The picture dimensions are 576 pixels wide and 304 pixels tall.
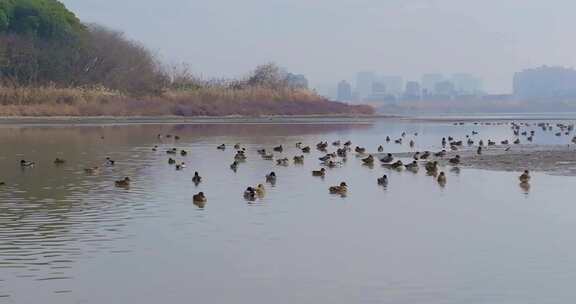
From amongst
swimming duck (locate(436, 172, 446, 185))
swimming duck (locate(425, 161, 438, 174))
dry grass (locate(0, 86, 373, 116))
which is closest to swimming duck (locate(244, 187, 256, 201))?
swimming duck (locate(436, 172, 446, 185))

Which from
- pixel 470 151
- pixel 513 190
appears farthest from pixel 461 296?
pixel 470 151

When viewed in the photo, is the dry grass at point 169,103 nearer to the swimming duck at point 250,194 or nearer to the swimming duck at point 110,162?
the swimming duck at point 110,162

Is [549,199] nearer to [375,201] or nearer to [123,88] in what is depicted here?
[375,201]

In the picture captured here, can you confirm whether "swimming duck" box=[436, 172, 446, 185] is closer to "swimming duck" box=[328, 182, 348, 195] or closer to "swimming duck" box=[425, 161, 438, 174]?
"swimming duck" box=[425, 161, 438, 174]

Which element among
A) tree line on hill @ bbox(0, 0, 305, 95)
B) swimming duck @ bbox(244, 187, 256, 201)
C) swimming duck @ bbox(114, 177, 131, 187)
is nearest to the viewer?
swimming duck @ bbox(244, 187, 256, 201)

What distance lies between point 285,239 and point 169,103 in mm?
64669

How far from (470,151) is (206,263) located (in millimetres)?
26728

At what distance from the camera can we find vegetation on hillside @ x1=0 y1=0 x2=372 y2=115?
72500 millimetres

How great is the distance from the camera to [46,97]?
71125 millimetres

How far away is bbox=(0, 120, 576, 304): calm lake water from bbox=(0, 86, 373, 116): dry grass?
42.0 meters

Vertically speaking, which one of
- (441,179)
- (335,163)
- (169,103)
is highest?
(169,103)

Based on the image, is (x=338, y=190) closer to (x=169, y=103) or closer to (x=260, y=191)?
(x=260, y=191)

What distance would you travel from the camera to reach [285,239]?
16.4 m

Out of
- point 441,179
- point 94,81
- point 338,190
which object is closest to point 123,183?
point 338,190
